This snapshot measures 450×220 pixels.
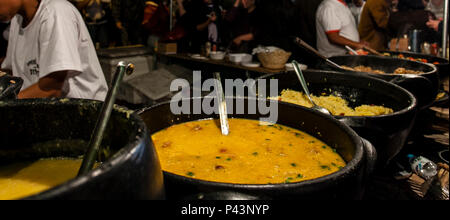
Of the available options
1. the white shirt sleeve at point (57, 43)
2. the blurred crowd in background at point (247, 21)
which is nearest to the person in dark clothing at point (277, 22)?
the blurred crowd in background at point (247, 21)

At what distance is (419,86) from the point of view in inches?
90.7

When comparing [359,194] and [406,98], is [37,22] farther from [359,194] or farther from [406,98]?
[406,98]

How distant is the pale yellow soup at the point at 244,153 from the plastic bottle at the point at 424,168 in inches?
38.7

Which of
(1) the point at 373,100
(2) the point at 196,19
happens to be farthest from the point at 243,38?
(1) the point at 373,100

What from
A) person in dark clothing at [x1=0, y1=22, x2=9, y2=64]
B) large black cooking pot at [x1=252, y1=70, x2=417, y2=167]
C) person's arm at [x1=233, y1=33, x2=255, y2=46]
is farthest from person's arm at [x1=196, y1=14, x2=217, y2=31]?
large black cooking pot at [x1=252, y1=70, x2=417, y2=167]

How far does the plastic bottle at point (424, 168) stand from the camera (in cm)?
200

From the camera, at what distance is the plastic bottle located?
1996 mm

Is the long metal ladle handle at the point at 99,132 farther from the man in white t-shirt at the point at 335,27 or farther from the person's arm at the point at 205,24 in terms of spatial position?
the person's arm at the point at 205,24

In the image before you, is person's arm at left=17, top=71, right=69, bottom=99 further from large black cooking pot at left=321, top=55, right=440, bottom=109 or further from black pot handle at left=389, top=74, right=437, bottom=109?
black pot handle at left=389, top=74, right=437, bottom=109

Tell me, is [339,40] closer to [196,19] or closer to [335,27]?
[335,27]

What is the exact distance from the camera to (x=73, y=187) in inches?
17.1
